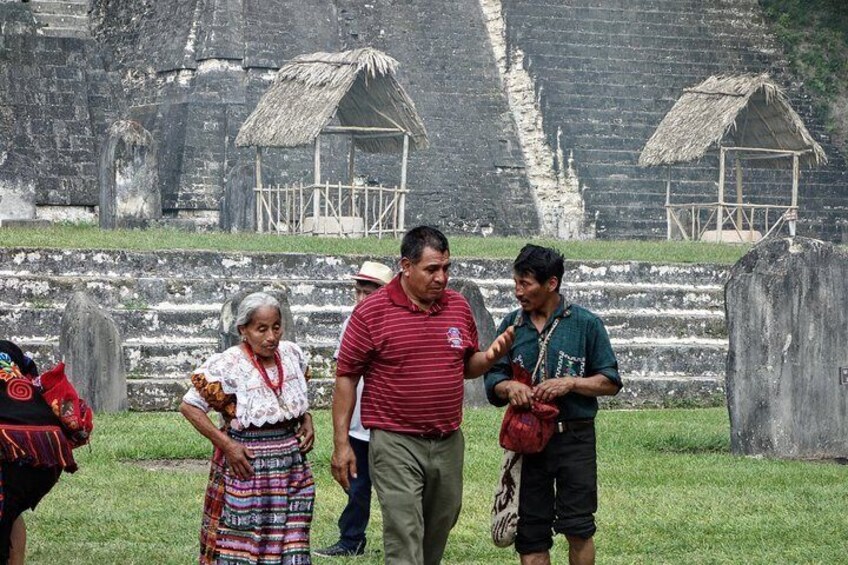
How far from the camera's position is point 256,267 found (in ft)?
55.7

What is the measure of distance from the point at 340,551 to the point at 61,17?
1876cm

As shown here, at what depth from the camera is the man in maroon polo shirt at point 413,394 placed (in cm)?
691

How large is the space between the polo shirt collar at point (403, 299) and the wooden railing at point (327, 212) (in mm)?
16192

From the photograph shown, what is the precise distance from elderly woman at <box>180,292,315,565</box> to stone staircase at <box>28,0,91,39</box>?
19.3 m

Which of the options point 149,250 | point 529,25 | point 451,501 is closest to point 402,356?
point 451,501

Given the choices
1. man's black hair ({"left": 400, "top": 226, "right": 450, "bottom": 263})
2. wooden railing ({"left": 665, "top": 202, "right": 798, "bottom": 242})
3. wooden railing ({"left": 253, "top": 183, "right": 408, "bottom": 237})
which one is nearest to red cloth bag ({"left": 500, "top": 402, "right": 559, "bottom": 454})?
man's black hair ({"left": 400, "top": 226, "right": 450, "bottom": 263})

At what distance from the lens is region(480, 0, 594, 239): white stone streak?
29.6 metres

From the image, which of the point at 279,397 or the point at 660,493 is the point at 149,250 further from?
the point at 279,397

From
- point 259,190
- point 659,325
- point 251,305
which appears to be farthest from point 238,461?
point 259,190

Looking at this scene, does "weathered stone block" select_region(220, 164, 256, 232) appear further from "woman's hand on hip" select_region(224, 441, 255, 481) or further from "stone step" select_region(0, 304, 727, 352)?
"woman's hand on hip" select_region(224, 441, 255, 481)

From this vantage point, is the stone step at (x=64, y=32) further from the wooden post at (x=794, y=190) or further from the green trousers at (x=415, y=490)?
the green trousers at (x=415, y=490)

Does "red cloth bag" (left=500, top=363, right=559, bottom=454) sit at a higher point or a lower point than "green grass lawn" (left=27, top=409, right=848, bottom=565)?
higher

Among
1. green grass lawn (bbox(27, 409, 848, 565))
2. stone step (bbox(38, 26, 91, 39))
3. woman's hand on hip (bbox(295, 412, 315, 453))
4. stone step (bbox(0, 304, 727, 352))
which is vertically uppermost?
stone step (bbox(38, 26, 91, 39))

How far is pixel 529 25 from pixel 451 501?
24.4m
